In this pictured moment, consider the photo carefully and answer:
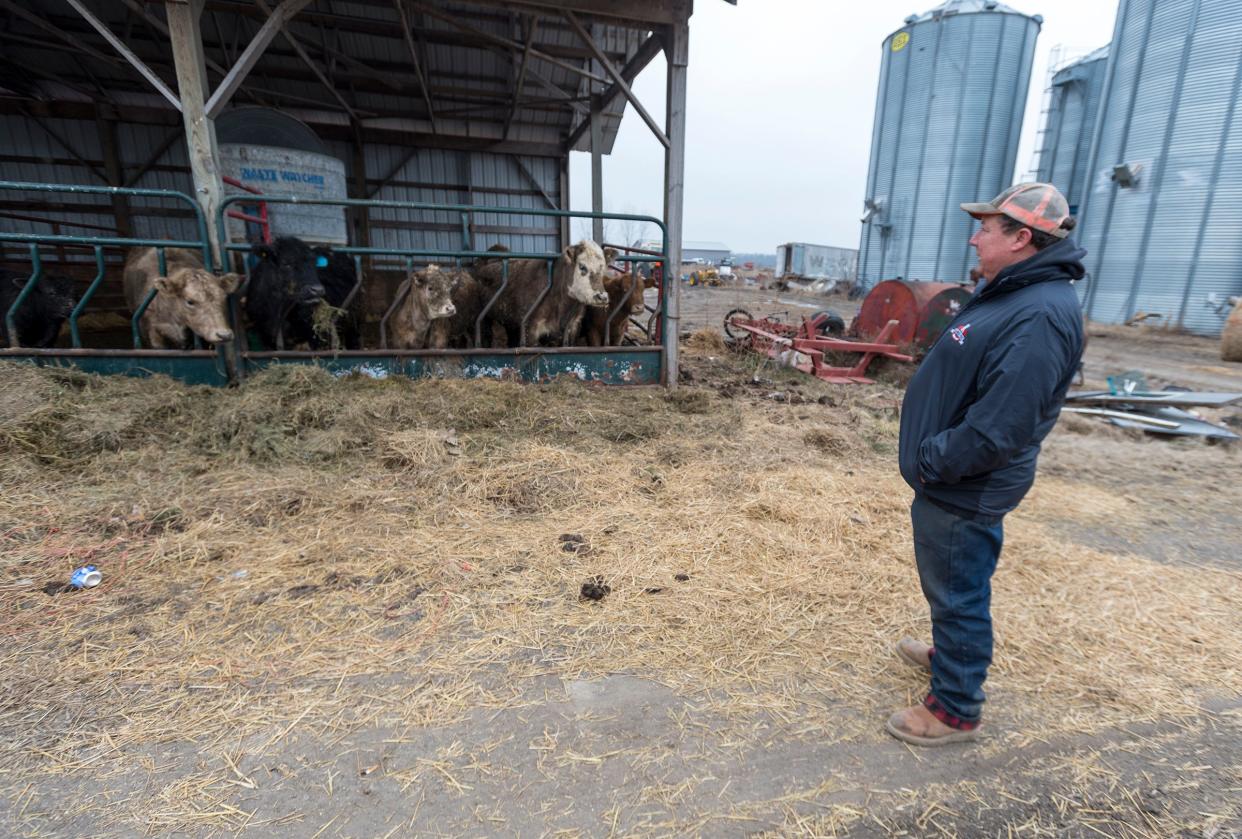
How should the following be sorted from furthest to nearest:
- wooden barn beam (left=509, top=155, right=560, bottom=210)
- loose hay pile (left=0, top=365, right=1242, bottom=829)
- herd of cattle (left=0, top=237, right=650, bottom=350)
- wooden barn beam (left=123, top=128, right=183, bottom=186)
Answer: wooden barn beam (left=509, top=155, right=560, bottom=210) < wooden barn beam (left=123, top=128, right=183, bottom=186) < herd of cattle (left=0, top=237, right=650, bottom=350) < loose hay pile (left=0, top=365, right=1242, bottom=829)

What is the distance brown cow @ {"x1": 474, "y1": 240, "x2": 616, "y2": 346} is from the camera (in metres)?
6.27

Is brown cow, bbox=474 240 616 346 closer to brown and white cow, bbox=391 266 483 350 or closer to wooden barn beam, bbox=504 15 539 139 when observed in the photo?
brown and white cow, bbox=391 266 483 350

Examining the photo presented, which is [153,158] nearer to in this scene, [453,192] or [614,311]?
[453,192]

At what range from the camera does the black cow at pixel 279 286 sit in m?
5.46

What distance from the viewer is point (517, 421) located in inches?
199

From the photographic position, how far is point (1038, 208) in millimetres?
1741

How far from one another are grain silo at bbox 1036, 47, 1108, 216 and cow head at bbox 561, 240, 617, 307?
2142cm

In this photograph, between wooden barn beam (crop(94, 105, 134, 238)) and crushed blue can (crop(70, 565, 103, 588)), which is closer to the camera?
crushed blue can (crop(70, 565, 103, 588))

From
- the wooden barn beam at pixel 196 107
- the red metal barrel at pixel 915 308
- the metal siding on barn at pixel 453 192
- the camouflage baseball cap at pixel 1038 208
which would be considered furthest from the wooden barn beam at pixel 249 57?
the red metal barrel at pixel 915 308

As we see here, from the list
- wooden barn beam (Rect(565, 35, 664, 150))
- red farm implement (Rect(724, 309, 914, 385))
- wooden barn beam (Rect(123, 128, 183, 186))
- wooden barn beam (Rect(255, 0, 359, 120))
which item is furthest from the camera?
wooden barn beam (Rect(123, 128, 183, 186))

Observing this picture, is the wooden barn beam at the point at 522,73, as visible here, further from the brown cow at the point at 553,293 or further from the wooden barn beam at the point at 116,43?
the wooden barn beam at the point at 116,43

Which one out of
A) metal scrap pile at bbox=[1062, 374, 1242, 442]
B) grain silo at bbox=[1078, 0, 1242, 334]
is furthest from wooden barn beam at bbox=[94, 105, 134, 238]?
grain silo at bbox=[1078, 0, 1242, 334]

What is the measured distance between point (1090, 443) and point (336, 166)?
10334 millimetres

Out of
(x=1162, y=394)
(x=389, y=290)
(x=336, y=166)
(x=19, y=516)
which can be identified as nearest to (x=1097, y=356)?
(x=1162, y=394)
